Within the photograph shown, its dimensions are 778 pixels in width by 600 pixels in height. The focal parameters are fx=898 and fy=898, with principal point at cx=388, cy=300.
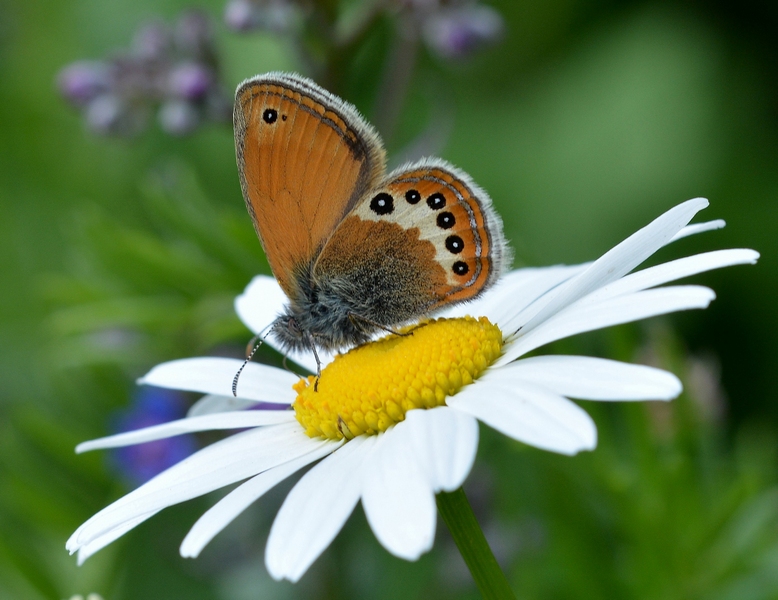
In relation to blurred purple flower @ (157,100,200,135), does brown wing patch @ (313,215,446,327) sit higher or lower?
lower

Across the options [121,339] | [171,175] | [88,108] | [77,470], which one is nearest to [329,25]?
[171,175]

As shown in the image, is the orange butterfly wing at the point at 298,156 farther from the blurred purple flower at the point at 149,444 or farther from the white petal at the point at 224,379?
the blurred purple flower at the point at 149,444

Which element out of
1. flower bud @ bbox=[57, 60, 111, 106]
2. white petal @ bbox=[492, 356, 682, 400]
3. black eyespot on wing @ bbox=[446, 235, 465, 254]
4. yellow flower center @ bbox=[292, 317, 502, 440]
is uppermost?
flower bud @ bbox=[57, 60, 111, 106]

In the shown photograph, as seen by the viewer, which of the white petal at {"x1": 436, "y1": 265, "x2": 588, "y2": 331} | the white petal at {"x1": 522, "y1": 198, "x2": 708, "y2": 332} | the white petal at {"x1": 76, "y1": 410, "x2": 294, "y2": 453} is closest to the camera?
the white petal at {"x1": 522, "y1": 198, "x2": 708, "y2": 332}

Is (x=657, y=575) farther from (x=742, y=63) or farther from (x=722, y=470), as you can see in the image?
(x=742, y=63)

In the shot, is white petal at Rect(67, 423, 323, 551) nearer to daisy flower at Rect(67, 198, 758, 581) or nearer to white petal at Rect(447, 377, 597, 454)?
daisy flower at Rect(67, 198, 758, 581)

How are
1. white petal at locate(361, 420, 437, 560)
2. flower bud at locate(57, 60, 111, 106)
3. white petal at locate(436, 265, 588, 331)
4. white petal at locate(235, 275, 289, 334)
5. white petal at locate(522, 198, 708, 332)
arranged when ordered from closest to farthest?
white petal at locate(361, 420, 437, 560)
white petal at locate(522, 198, 708, 332)
white petal at locate(436, 265, 588, 331)
white petal at locate(235, 275, 289, 334)
flower bud at locate(57, 60, 111, 106)

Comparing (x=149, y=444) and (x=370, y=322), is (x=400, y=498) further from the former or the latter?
(x=149, y=444)

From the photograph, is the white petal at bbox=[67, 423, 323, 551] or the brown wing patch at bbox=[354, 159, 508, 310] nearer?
the white petal at bbox=[67, 423, 323, 551]

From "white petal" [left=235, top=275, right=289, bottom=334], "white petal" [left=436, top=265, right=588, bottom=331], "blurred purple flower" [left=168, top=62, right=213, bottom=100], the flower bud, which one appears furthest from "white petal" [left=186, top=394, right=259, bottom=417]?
the flower bud
